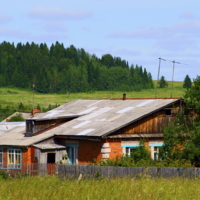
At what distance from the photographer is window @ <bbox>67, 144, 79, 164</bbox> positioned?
3700 centimetres

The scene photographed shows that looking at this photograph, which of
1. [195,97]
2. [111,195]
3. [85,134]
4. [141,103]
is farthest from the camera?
[141,103]

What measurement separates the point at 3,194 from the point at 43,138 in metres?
21.4

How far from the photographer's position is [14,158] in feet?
125

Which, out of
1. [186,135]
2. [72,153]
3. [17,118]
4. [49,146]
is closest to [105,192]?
[186,135]

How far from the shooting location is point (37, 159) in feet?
121

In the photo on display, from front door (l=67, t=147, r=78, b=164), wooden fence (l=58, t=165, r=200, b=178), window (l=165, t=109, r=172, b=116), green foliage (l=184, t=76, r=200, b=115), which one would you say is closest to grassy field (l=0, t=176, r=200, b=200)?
wooden fence (l=58, t=165, r=200, b=178)

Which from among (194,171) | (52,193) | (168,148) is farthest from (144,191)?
(168,148)

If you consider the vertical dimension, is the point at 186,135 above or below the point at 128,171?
above

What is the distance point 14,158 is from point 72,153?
14.0 feet

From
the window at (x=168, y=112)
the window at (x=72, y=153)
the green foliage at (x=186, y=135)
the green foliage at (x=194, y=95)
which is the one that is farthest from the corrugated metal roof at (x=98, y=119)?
the green foliage at (x=194, y=95)

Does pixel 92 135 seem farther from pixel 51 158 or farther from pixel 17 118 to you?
pixel 17 118

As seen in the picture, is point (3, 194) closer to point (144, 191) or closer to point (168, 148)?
point (144, 191)

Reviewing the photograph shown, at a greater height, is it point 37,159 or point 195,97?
point 195,97

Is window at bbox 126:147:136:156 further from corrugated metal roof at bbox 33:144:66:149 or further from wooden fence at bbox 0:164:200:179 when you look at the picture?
wooden fence at bbox 0:164:200:179
